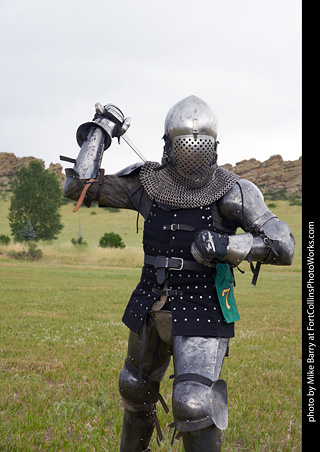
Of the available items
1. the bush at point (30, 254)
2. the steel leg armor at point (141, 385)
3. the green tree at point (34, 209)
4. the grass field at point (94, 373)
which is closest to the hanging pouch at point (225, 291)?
the steel leg armor at point (141, 385)

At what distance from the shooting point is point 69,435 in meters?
4.56

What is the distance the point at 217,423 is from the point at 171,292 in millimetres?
929

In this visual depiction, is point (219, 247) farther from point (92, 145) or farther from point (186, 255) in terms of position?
point (92, 145)

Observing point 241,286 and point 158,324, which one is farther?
point 241,286

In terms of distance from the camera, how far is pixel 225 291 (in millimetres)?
3574

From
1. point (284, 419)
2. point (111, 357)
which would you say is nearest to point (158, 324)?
point (284, 419)

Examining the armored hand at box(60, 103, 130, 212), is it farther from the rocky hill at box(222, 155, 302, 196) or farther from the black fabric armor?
the rocky hill at box(222, 155, 302, 196)

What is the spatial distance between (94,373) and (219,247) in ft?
13.2

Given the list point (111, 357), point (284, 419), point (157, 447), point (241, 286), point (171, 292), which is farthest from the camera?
point (241, 286)

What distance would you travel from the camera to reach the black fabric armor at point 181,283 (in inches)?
134

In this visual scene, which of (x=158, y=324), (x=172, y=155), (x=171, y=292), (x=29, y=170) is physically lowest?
(x=158, y=324)

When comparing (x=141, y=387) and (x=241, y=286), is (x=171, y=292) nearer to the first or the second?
(x=141, y=387)

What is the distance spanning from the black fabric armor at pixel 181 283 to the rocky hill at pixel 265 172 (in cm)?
9722

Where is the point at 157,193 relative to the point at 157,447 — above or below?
above
